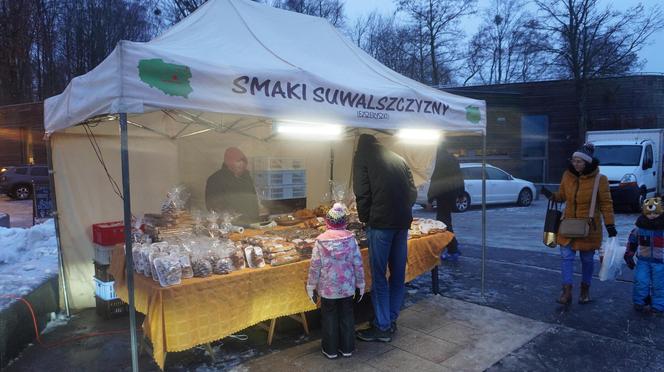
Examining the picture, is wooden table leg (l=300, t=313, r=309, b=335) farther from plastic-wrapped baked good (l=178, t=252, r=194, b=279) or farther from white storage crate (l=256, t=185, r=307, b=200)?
white storage crate (l=256, t=185, r=307, b=200)

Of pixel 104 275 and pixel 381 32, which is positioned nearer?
pixel 104 275

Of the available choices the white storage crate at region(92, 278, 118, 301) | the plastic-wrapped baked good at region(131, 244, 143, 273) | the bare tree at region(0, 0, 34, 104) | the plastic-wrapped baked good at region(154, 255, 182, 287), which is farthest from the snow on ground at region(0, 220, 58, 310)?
the bare tree at region(0, 0, 34, 104)

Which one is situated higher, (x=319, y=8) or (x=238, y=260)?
(x=319, y=8)

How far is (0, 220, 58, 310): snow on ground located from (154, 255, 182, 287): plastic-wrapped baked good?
1782 millimetres

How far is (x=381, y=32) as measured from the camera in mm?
32656

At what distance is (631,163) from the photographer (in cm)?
1368

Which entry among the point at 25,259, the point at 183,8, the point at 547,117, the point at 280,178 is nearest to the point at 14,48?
the point at 183,8

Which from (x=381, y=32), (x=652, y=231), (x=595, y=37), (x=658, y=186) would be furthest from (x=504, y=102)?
(x=652, y=231)

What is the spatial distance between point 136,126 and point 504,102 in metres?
20.4

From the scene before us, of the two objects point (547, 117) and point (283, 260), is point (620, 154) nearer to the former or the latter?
point (547, 117)

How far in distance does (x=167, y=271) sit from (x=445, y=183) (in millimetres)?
5054

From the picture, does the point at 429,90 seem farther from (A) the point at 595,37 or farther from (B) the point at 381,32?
(B) the point at 381,32

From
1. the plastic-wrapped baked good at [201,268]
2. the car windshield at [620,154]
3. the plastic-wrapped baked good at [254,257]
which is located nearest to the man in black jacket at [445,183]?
the plastic-wrapped baked good at [254,257]

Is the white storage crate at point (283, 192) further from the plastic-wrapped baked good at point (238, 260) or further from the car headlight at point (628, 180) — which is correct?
the car headlight at point (628, 180)
